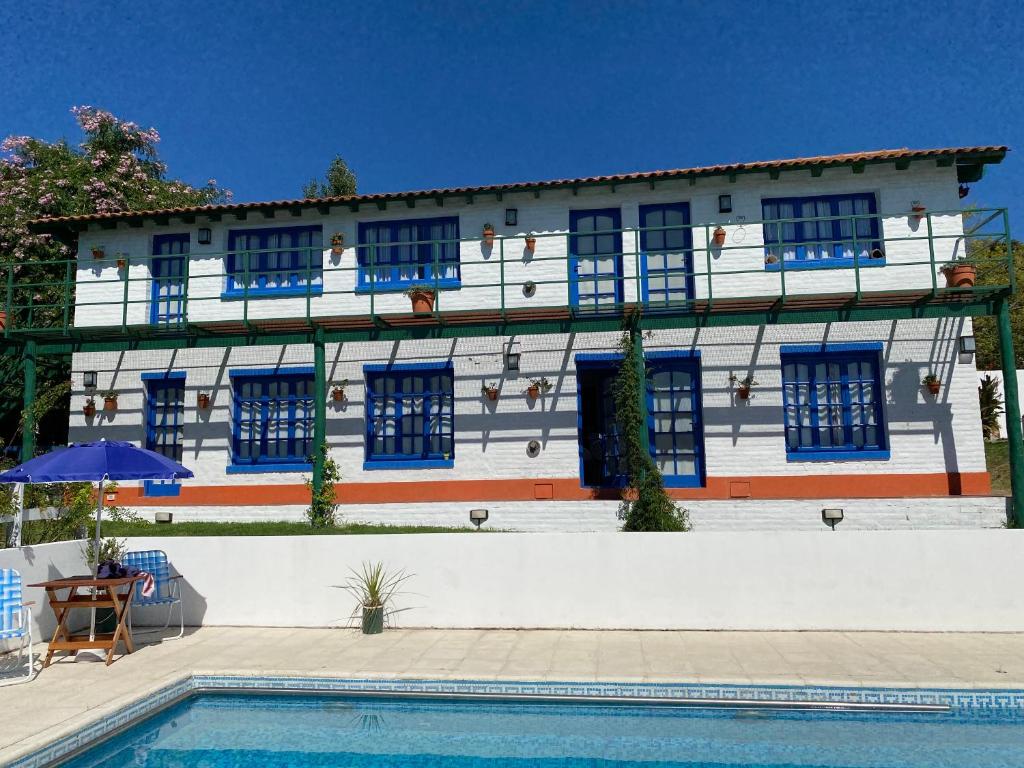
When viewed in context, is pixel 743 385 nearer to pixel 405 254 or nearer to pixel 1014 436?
pixel 1014 436

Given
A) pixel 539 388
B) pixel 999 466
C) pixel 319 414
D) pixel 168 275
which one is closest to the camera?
pixel 319 414

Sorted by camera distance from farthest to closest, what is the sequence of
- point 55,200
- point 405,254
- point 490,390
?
point 55,200
point 405,254
point 490,390

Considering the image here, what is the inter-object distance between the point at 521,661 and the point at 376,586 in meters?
2.33

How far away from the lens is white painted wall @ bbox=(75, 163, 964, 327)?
12.7 meters

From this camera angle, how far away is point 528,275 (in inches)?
535

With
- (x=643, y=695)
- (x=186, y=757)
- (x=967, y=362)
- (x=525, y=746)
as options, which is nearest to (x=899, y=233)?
(x=967, y=362)

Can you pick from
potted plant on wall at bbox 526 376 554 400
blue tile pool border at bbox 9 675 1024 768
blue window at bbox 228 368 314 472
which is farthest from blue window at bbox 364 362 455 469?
→ blue tile pool border at bbox 9 675 1024 768

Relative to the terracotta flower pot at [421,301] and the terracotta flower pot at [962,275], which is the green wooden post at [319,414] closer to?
the terracotta flower pot at [421,301]

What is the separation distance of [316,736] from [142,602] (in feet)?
11.1

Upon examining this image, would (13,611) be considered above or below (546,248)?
below

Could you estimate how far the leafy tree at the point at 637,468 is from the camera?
9.99 metres

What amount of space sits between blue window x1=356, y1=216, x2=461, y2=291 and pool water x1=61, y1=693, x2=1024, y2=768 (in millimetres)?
8877

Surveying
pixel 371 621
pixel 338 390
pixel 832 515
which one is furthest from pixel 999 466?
pixel 371 621

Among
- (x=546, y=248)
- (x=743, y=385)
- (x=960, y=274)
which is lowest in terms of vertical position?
(x=743, y=385)
